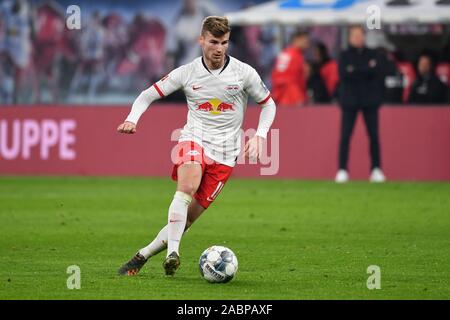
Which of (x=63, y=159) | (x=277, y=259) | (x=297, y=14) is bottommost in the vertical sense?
(x=277, y=259)

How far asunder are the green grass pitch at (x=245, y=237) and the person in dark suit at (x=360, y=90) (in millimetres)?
643

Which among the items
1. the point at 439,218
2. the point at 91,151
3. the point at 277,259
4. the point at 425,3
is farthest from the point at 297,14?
the point at 277,259

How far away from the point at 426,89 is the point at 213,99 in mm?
13117

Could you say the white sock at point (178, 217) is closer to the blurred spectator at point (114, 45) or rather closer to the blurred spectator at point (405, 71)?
the blurred spectator at point (405, 71)

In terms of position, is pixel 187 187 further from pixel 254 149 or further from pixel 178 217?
pixel 254 149

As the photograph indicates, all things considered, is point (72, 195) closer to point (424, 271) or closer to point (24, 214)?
point (24, 214)

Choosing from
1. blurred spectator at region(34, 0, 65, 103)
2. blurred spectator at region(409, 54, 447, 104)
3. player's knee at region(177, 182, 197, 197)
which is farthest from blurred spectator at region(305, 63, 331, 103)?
player's knee at region(177, 182, 197, 197)

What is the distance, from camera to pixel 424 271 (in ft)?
37.3

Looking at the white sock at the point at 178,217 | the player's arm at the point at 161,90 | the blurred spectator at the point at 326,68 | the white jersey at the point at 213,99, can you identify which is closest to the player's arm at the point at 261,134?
the white jersey at the point at 213,99

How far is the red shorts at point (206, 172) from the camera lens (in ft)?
36.5

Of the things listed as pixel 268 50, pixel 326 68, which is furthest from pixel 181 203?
pixel 268 50

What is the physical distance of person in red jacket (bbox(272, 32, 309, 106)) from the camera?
2352cm
